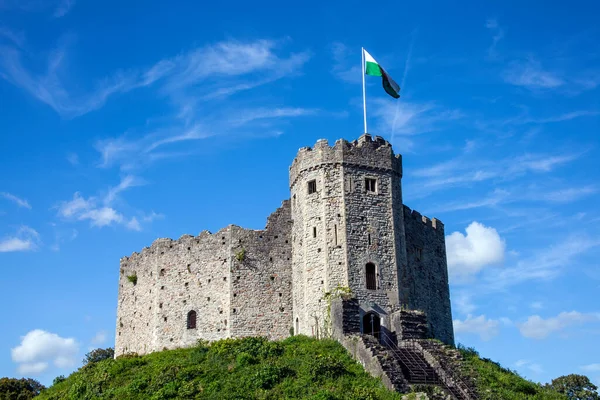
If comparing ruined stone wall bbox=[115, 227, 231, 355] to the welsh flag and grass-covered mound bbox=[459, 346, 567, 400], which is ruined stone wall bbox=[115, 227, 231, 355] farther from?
grass-covered mound bbox=[459, 346, 567, 400]

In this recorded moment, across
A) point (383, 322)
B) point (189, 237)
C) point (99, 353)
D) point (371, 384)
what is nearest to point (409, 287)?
point (383, 322)

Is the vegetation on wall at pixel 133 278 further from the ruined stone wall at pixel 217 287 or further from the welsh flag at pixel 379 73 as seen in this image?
the welsh flag at pixel 379 73

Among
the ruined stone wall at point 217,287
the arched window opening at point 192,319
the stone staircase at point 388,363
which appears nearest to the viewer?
the stone staircase at point 388,363

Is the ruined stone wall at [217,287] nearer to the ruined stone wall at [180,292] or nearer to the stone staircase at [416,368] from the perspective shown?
the ruined stone wall at [180,292]

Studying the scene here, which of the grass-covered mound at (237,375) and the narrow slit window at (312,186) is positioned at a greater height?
the narrow slit window at (312,186)

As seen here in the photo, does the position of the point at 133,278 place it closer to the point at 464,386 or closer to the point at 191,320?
the point at 191,320

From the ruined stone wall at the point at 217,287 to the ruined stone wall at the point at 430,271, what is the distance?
7.55 meters

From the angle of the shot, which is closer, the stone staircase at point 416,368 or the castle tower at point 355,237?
the stone staircase at point 416,368

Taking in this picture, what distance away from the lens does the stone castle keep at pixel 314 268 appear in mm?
44531

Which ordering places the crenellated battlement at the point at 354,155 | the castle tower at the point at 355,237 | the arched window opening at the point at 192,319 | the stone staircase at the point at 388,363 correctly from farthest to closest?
the arched window opening at the point at 192,319, the crenellated battlement at the point at 354,155, the castle tower at the point at 355,237, the stone staircase at the point at 388,363

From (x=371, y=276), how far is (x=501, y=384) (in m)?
9.23

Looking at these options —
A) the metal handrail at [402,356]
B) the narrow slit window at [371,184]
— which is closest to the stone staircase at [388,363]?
the metal handrail at [402,356]

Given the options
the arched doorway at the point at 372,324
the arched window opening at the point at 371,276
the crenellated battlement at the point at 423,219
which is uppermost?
the crenellated battlement at the point at 423,219

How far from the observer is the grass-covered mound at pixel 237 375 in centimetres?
3606
